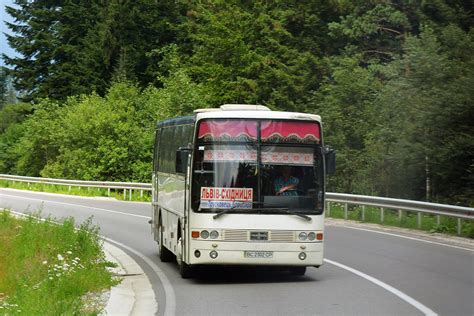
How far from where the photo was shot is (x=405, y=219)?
87.1ft

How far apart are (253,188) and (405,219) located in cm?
1308

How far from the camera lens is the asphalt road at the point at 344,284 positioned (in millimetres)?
11797

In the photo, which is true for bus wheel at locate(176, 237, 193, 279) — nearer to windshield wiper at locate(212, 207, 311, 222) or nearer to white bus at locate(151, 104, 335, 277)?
white bus at locate(151, 104, 335, 277)

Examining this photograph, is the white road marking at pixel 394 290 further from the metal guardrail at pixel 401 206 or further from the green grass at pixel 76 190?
the green grass at pixel 76 190

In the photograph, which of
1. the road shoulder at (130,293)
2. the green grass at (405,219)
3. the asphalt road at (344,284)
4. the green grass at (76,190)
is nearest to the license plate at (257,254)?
the asphalt road at (344,284)

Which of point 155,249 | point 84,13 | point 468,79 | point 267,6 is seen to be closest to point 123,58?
point 84,13

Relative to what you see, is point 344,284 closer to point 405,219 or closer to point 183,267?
point 183,267

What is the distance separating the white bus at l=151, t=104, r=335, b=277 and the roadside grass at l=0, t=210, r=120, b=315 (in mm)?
1791

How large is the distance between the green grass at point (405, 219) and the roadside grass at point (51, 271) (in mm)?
9988

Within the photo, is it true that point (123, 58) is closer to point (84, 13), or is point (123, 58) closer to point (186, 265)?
point (84, 13)

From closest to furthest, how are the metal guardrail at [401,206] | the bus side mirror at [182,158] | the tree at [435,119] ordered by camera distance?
the bus side mirror at [182,158] → the metal guardrail at [401,206] → the tree at [435,119]

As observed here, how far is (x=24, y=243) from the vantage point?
1881cm

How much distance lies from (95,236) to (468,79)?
1540cm

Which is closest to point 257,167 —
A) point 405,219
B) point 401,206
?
point 401,206
